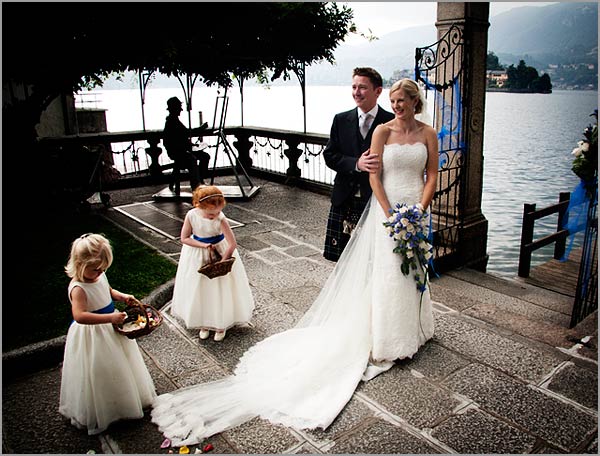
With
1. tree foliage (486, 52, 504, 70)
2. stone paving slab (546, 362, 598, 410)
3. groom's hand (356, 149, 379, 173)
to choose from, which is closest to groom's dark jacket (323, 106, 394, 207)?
groom's hand (356, 149, 379, 173)

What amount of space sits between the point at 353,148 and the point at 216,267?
1536mm

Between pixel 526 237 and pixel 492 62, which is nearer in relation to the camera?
pixel 492 62

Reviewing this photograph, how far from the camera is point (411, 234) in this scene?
3871 mm

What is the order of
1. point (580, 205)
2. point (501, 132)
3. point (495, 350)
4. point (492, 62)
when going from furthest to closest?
point (501, 132)
point (492, 62)
point (580, 205)
point (495, 350)

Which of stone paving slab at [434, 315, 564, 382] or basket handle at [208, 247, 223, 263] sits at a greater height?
basket handle at [208, 247, 223, 263]

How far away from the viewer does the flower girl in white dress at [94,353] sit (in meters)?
3.10

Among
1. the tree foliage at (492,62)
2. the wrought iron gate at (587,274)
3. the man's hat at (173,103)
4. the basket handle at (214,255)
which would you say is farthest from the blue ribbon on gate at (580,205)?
the man's hat at (173,103)

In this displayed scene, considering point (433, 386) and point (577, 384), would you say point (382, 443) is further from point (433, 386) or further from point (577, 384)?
point (577, 384)

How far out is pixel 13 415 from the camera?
3.43 meters

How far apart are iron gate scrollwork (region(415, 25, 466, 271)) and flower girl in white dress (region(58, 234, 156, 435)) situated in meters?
3.91

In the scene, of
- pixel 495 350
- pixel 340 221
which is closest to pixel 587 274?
pixel 495 350

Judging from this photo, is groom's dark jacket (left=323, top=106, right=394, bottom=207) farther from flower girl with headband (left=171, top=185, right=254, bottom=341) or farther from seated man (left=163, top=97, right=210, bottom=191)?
seated man (left=163, top=97, right=210, bottom=191)

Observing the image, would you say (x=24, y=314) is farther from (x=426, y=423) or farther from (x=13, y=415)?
(x=426, y=423)

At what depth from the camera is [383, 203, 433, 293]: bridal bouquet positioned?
3855mm
